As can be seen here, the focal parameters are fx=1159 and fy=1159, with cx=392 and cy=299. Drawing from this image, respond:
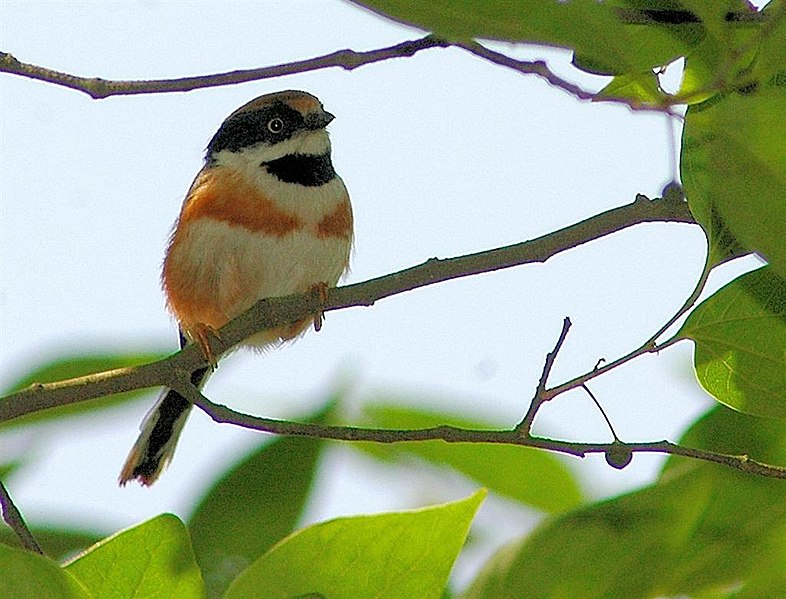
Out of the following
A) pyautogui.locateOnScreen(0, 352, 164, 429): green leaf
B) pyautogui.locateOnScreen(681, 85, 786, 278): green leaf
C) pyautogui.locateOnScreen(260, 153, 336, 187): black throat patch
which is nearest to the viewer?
pyautogui.locateOnScreen(681, 85, 786, 278): green leaf

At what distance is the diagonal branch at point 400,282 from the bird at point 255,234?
147 centimetres

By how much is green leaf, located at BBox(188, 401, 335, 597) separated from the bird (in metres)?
1.77

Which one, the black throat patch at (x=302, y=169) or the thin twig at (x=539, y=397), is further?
the black throat patch at (x=302, y=169)

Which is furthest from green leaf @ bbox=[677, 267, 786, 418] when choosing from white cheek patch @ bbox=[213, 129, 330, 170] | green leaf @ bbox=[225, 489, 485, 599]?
white cheek patch @ bbox=[213, 129, 330, 170]

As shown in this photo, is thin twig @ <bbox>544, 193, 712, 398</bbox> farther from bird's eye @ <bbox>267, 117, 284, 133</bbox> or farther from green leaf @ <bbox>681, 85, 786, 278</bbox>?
bird's eye @ <bbox>267, 117, 284, 133</bbox>

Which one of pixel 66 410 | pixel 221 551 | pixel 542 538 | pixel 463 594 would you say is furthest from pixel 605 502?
pixel 66 410

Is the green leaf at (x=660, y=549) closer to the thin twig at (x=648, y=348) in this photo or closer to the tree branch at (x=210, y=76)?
the thin twig at (x=648, y=348)

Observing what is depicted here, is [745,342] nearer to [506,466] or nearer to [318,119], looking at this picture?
[506,466]

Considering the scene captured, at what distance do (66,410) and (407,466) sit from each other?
0.78m

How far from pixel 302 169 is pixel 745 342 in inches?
110

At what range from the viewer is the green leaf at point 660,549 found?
1.66 meters

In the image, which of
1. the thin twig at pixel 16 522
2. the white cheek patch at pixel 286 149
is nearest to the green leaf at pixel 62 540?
the thin twig at pixel 16 522

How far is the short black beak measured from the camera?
15.2ft

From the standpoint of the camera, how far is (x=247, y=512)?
2.19m
